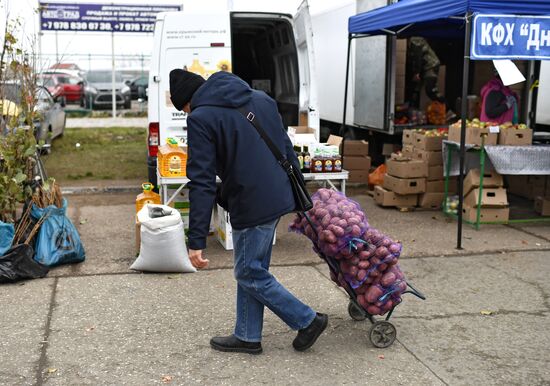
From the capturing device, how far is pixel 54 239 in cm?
587

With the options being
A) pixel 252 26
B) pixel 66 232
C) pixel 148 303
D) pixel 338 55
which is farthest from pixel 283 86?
pixel 148 303

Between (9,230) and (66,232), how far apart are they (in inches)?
20.1

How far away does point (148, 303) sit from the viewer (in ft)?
16.7

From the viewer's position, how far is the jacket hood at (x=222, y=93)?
12.4 ft

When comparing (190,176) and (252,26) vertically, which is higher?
(252,26)

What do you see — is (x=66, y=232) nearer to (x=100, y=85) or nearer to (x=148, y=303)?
(x=148, y=303)

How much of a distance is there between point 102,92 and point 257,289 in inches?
990

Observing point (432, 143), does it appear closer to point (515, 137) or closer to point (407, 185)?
point (407, 185)

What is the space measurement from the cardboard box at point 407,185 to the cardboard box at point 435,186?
0.08 meters

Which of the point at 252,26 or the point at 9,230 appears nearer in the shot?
the point at 9,230

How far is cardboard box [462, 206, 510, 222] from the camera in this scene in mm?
7742

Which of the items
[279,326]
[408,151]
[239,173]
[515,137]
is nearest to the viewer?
[239,173]

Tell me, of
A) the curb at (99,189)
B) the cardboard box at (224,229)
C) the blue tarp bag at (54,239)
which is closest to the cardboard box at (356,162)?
the curb at (99,189)

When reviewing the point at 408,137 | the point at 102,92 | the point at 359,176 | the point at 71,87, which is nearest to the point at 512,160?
the point at 408,137
